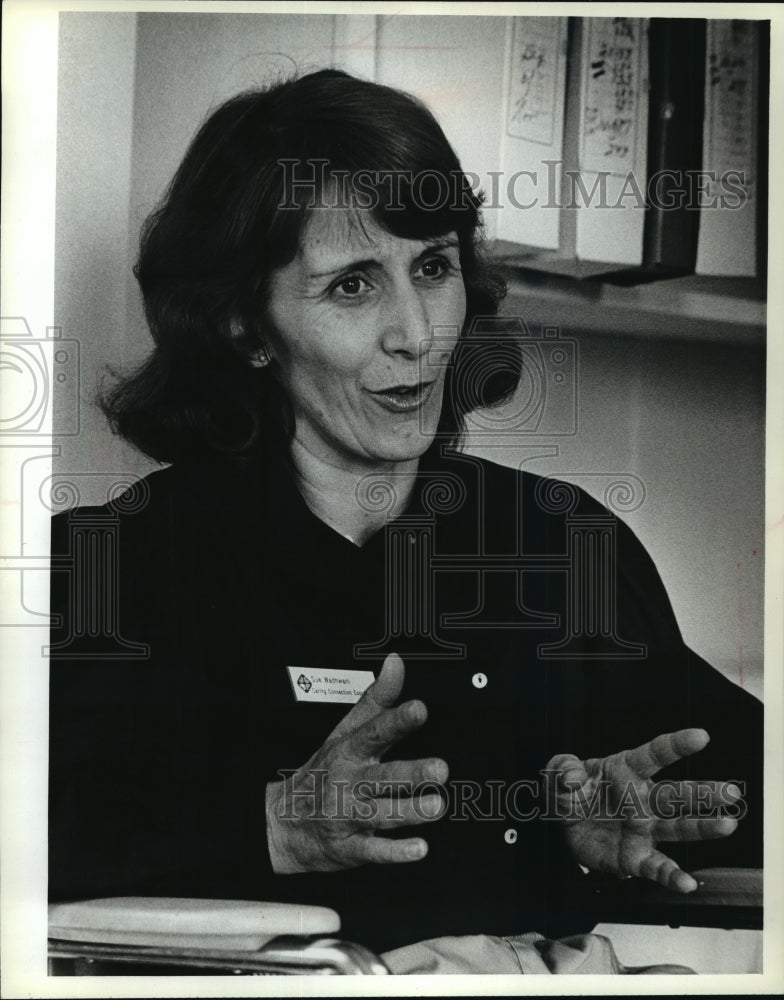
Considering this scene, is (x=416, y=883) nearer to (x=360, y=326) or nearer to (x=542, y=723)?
(x=542, y=723)

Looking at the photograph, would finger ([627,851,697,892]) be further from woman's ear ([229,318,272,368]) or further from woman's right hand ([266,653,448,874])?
woman's ear ([229,318,272,368])

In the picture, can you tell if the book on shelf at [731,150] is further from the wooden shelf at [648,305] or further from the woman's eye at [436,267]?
the woman's eye at [436,267]

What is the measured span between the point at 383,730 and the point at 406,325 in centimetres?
81

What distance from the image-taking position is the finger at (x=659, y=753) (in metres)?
2.50

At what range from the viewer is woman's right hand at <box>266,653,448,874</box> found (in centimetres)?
245

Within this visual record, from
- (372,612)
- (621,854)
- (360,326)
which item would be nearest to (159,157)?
(360,326)

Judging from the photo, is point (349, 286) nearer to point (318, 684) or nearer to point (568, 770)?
point (318, 684)

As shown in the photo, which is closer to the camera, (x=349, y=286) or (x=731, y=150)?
(x=349, y=286)

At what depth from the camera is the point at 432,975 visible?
251 centimetres

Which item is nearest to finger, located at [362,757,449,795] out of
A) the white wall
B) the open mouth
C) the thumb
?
the thumb

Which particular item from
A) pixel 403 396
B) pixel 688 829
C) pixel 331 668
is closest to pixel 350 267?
pixel 403 396

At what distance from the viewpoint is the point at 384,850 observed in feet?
8.02

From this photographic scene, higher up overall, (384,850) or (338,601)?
(338,601)

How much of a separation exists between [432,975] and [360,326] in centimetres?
133
